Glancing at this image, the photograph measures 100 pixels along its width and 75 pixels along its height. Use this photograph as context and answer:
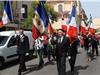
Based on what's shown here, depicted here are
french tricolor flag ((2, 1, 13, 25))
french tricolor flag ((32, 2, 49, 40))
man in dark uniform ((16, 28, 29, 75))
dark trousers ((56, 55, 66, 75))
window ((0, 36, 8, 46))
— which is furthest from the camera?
window ((0, 36, 8, 46))

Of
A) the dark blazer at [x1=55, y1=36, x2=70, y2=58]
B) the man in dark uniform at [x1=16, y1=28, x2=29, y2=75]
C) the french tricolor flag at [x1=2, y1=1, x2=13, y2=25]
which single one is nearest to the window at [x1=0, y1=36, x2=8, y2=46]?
the french tricolor flag at [x1=2, y1=1, x2=13, y2=25]

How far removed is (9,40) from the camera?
17547mm

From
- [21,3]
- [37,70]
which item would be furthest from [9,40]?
[21,3]

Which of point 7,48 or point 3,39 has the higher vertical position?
point 3,39

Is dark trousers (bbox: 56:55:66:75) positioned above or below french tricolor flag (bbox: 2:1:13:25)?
below

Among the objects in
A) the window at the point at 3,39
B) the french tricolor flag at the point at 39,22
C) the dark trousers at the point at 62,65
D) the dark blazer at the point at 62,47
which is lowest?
the dark trousers at the point at 62,65

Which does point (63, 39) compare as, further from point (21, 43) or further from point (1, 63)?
point (1, 63)

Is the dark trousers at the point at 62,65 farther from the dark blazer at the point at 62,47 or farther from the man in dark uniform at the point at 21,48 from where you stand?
the man in dark uniform at the point at 21,48

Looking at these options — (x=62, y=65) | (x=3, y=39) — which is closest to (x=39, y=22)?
(x=3, y=39)

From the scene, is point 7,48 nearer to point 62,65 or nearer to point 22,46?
point 22,46

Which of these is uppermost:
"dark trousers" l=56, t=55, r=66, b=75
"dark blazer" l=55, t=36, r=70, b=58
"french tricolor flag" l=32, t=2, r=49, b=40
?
"french tricolor flag" l=32, t=2, r=49, b=40

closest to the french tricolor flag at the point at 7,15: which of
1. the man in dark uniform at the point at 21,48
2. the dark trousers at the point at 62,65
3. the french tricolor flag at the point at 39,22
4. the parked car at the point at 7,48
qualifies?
the parked car at the point at 7,48

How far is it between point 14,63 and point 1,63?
97.2 inches

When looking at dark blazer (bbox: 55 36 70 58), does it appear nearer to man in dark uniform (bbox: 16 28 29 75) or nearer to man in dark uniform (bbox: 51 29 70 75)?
man in dark uniform (bbox: 51 29 70 75)
